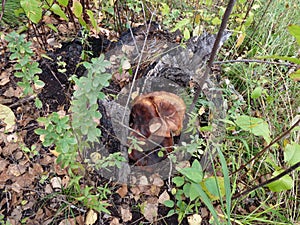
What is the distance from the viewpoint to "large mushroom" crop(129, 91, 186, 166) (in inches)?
63.8

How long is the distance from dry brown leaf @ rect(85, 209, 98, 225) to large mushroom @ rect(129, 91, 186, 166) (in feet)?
1.26

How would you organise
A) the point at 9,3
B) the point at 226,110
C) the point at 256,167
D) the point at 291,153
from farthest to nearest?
the point at 9,3 < the point at 226,110 < the point at 256,167 < the point at 291,153

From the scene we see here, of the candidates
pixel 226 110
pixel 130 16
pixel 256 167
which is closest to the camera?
pixel 256 167

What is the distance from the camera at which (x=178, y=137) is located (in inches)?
70.6

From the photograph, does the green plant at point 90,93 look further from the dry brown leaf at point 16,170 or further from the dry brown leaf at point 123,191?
the dry brown leaf at point 16,170

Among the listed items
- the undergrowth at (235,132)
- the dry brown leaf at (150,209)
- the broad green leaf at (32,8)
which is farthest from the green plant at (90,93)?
the dry brown leaf at (150,209)

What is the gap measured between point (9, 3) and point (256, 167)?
241cm

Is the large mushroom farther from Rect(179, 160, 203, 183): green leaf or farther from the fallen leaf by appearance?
the fallen leaf

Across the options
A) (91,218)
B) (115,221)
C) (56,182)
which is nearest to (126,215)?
(115,221)

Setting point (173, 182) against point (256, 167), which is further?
point (256, 167)

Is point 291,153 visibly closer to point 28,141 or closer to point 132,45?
point 132,45

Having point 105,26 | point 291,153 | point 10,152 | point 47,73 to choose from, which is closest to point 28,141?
point 10,152

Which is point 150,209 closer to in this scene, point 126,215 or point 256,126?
point 126,215

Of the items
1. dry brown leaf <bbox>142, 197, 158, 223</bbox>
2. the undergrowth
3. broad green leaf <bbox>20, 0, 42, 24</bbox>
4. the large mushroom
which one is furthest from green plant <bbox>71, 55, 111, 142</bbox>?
dry brown leaf <bbox>142, 197, 158, 223</bbox>
